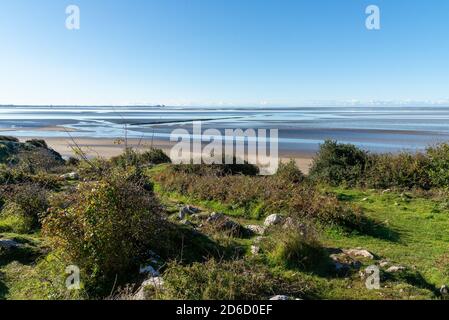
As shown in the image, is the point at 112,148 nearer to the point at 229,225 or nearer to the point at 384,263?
the point at 229,225

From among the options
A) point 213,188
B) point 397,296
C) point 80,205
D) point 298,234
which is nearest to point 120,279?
point 80,205

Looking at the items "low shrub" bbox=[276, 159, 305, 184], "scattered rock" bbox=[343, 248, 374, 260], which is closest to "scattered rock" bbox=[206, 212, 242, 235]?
"scattered rock" bbox=[343, 248, 374, 260]

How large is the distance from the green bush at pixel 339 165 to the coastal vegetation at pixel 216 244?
133 inches

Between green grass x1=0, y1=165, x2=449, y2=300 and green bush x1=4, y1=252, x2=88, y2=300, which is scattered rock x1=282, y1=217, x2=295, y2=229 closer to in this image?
green grass x1=0, y1=165, x2=449, y2=300

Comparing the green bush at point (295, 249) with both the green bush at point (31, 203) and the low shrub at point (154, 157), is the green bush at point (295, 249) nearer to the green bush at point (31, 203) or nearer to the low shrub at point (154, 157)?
the green bush at point (31, 203)

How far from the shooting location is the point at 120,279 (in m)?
8.17

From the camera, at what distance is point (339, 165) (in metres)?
19.3

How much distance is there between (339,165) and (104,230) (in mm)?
13443

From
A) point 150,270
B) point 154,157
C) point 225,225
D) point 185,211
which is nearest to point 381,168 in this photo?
point 185,211

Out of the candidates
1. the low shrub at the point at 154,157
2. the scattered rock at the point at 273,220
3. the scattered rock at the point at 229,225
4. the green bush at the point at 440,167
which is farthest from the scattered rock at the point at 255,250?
the low shrub at the point at 154,157

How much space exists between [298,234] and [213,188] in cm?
668

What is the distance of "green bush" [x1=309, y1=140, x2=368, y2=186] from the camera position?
1859cm

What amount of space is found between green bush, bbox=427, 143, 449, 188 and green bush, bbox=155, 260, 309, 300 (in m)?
10.7
